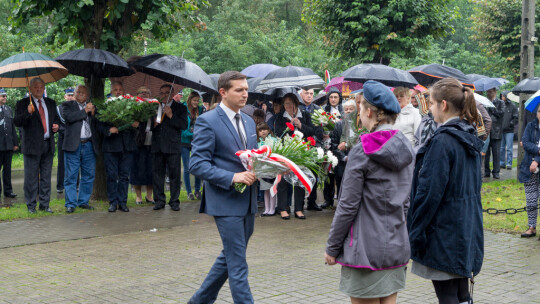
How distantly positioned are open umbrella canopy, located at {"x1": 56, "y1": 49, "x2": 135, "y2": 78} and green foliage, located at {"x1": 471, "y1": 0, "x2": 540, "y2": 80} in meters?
18.9

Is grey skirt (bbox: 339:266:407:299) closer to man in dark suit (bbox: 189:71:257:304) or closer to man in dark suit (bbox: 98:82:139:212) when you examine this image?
man in dark suit (bbox: 189:71:257:304)

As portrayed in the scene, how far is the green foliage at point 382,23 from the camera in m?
19.0

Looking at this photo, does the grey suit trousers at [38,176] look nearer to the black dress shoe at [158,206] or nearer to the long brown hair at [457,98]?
the black dress shoe at [158,206]

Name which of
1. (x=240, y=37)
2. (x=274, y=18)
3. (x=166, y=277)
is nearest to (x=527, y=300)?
(x=166, y=277)

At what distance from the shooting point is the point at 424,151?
4742 millimetres

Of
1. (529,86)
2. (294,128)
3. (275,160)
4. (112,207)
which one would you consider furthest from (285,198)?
(529,86)

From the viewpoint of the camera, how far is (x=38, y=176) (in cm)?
1122

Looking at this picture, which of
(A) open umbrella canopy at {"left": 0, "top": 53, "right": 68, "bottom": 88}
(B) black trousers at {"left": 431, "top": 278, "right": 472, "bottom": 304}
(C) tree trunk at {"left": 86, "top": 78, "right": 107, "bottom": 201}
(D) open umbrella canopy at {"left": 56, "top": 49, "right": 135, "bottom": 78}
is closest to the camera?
(B) black trousers at {"left": 431, "top": 278, "right": 472, "bottom": 304}

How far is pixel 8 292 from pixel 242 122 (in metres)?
3.02

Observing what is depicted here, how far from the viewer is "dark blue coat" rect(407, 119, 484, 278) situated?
4480 millimetres

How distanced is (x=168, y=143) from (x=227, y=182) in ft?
21.8

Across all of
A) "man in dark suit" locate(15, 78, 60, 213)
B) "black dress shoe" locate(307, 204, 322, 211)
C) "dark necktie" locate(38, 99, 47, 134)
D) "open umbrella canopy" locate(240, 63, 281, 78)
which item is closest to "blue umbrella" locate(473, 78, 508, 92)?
"open umbrella canopy" locate(240, 63, 281, 78)

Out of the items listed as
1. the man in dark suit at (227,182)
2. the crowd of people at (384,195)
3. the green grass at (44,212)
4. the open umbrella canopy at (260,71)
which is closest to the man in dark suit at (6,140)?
the green grass at (44,212)

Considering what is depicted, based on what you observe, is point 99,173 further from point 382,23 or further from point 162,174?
point 382,23
